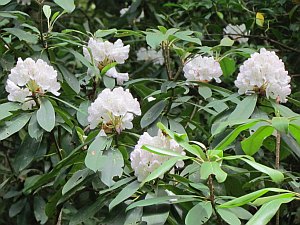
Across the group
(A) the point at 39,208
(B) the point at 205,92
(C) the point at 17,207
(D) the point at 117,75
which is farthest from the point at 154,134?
(C) the point at 17,207

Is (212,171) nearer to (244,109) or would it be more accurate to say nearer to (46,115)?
(244,109)

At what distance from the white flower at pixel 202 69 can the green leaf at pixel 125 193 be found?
0.58 metres

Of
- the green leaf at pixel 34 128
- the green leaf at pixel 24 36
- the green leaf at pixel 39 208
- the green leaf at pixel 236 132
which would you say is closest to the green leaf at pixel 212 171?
the green leaf at pixel 236 132

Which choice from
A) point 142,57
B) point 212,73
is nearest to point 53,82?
point 212,73

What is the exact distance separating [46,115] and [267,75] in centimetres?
58

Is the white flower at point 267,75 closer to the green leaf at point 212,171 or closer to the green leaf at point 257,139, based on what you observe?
the green leaf at point 257,139

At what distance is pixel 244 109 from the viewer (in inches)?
57.4

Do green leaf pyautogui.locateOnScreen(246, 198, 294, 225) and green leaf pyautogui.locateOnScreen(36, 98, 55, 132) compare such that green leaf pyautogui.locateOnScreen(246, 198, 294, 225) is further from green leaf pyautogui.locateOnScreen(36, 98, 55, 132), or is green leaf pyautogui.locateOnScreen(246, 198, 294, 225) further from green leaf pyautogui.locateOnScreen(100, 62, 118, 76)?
green leaf pyautogui.locateOnScreen(100, 62, 118, 76)

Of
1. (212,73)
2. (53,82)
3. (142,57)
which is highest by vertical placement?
(53,82)

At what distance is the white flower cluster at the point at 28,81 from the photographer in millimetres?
1504

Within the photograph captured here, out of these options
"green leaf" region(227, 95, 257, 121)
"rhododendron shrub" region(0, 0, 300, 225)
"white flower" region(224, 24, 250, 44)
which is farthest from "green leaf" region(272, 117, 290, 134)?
"white flower" region(224, 24, 250, 44)

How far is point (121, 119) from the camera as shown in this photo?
143cm

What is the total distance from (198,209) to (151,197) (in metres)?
0.13

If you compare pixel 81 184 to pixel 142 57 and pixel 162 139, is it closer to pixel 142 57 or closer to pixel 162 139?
pixel 162 139
